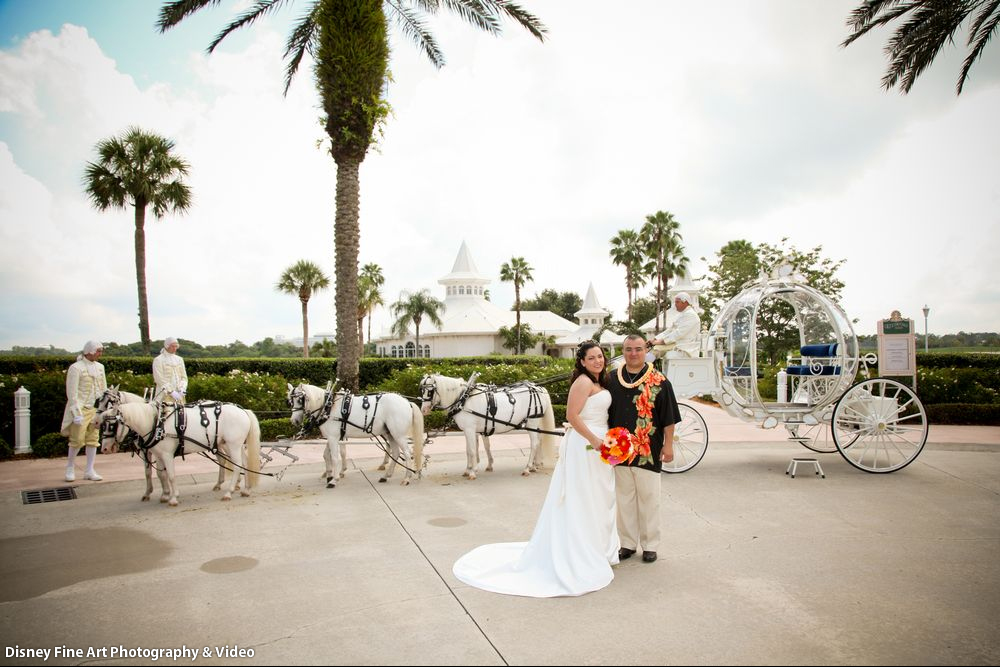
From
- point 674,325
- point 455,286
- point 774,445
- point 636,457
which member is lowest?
point 774,445

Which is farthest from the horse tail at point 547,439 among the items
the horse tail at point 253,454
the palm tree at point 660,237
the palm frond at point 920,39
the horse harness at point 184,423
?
the palm tree at point 660,237

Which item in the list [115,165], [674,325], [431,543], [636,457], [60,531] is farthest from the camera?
[115,165]

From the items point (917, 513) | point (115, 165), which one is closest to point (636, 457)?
point (917, 513)

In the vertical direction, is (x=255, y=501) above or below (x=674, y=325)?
below

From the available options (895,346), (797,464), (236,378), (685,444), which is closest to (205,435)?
(236,378)

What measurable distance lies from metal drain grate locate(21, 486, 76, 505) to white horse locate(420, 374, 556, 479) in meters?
4.99

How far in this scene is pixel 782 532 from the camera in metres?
5.93

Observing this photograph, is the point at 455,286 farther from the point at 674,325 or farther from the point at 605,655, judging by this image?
the point at 605,655

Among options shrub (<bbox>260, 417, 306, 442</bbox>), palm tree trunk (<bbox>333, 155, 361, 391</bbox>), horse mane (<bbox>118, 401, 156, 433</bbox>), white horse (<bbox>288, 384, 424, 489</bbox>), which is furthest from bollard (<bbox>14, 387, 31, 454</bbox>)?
Answer: white horse (<bbox>288, 384, 424, 489</bbox>)

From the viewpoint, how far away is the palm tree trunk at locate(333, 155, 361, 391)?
1306 cm

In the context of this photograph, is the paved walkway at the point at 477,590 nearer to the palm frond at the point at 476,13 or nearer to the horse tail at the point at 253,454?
the horse tail at the point at 253,454

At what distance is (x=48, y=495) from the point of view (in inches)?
306

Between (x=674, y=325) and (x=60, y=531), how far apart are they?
8.36m

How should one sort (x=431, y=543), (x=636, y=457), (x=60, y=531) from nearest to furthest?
(x=636, y=457) < (x=431, y=543) < (x=60, y=531)
